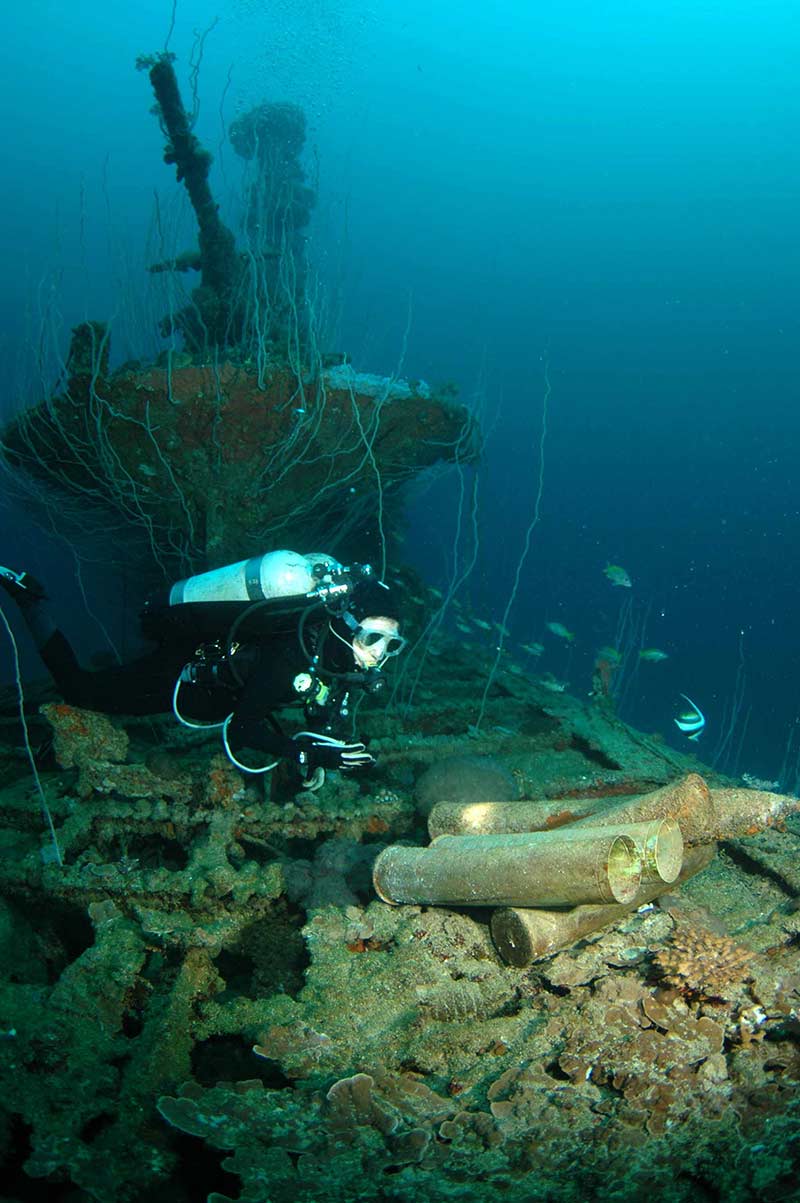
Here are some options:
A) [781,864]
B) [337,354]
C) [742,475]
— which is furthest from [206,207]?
[742,475]

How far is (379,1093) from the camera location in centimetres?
241

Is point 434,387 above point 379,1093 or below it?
above

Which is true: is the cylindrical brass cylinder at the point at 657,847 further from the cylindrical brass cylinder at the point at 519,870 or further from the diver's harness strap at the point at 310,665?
the diver's harness strap at the point at 310,665

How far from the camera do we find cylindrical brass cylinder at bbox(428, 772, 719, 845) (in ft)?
11.0

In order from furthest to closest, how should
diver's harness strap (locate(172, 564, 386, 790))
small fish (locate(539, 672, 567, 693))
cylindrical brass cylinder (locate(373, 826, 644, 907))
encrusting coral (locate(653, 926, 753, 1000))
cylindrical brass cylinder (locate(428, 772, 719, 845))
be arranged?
small fish (locate(539, 672, 567, 693))
diver's harness strap (locate(172, 564, 386, 790))
cylindrical brass cylinder (locate(428, 772, 719, 845))
cylindrical brass cylinder (locate(373, 826, 644, 907))
encrusting coral (locate(653, 926, 753, 1000))

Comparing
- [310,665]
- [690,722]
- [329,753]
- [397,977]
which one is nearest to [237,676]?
[310,665]

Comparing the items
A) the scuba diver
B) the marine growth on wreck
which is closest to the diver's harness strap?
the scuba diver

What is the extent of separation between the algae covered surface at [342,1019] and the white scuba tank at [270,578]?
1.34m

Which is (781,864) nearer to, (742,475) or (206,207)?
(206,207)

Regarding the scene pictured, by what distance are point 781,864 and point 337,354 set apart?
7.18m

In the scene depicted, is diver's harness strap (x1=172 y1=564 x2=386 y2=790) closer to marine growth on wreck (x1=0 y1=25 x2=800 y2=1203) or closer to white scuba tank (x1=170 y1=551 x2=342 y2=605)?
white scuba tank (x1=170 y1=551 x2=342 y2=605)

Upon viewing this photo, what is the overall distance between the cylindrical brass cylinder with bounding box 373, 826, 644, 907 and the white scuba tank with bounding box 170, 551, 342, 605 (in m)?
2.02

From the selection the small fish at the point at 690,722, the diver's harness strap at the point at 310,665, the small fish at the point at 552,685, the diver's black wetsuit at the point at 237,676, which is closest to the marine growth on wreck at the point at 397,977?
the diver's black wetsuit at the point at 237,676

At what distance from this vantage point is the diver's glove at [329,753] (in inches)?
169
